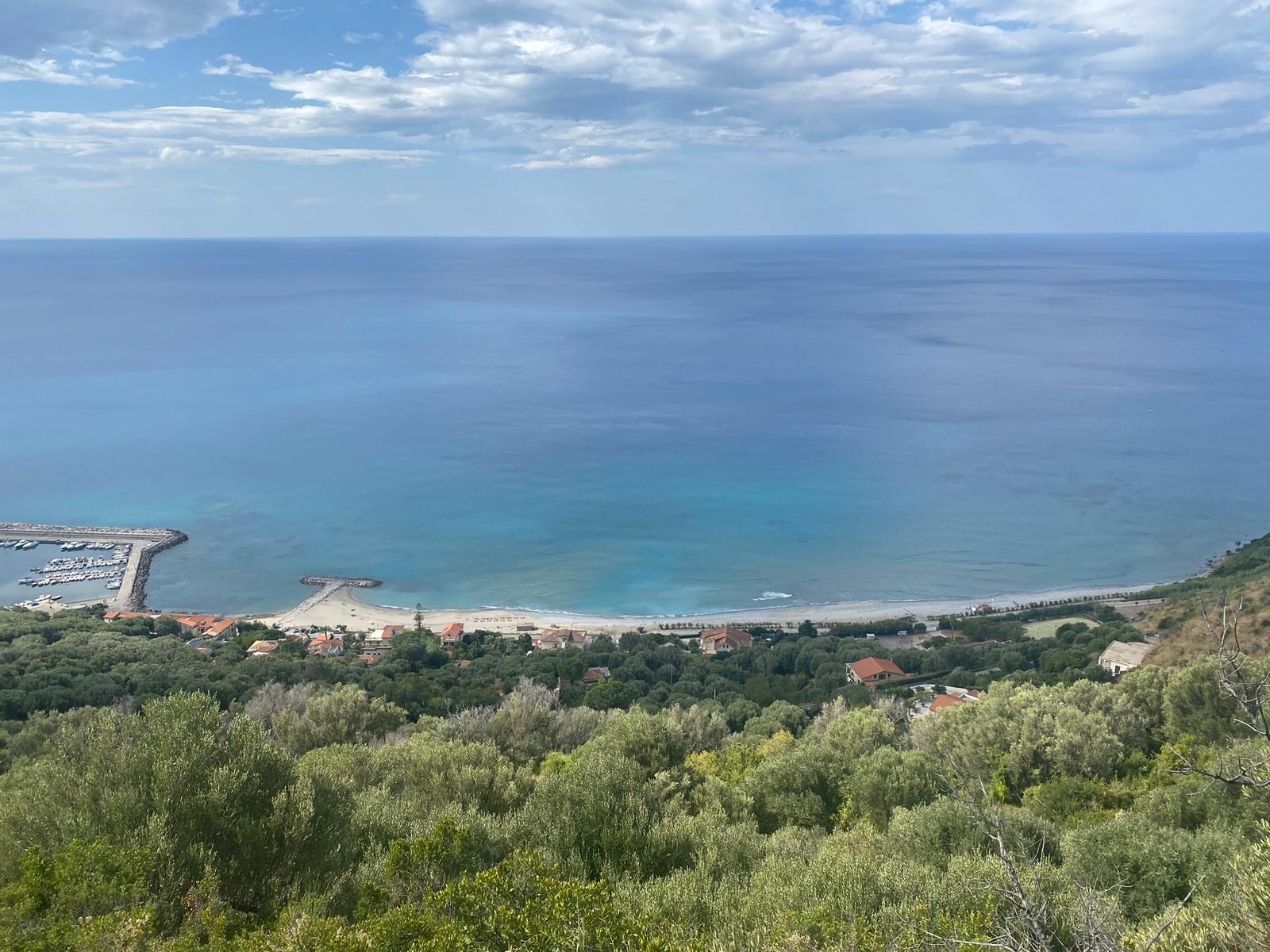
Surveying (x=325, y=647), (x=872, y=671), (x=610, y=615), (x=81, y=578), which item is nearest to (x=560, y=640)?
(x=610, y=615)

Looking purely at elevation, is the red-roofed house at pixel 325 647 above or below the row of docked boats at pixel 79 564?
below

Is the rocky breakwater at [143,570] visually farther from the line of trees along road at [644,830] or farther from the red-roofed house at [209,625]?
the line of trees along road at [644,830]

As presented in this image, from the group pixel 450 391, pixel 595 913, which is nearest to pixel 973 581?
pixel 595 913

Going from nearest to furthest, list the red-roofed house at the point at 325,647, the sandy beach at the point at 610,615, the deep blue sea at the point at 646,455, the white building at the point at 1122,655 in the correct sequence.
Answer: the white building at the point at 1122,655 → the red-roofed house at the point at 325,647 → the sandy beach at the point at 610,615 → the deep blue sea at the point at 646,455

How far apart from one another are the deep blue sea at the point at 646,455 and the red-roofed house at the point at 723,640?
4.46 meters

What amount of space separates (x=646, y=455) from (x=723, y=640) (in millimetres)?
26939

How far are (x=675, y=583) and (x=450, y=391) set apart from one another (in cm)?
4388

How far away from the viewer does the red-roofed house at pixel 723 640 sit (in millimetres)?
34522

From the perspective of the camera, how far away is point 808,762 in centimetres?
1524

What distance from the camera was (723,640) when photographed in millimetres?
35031

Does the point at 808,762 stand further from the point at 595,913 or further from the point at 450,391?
the point at 450,391

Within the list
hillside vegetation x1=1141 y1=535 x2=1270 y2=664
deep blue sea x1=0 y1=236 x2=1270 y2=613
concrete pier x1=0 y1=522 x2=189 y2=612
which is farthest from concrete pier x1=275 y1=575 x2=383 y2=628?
hillside vegetation x1=1141 y1=535 x2=1270 y2=664

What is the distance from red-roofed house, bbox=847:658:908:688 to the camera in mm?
30859

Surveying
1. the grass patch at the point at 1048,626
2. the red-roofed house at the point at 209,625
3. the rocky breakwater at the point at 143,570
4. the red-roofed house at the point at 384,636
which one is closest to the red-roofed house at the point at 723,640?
the grass patch at the point at 1048,626
